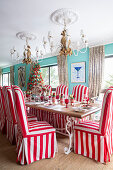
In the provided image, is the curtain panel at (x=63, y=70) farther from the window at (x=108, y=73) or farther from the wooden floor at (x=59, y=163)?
the wooden floor at (x=59, y=163)

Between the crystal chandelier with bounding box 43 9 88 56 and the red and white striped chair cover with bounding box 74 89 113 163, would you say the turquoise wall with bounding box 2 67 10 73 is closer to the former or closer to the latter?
the crystal chandelier with bounding box 43 9 88 56

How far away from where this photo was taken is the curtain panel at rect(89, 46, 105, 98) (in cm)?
430

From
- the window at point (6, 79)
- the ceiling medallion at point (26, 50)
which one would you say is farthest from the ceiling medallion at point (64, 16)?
the window at point (6, 79)

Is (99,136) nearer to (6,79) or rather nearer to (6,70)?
(6,70)

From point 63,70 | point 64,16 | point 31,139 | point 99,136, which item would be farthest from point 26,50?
point 99,136

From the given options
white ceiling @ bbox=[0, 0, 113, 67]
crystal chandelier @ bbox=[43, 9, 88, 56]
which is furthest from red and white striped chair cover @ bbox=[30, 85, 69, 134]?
white ceiling @ bbox=[0, 0, 113, 67]

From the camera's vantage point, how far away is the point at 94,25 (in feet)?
10.1

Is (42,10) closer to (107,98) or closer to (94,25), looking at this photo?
(94,25)

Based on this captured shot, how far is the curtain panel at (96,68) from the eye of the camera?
4.30 metres

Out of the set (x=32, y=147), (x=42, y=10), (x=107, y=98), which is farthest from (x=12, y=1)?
(x=32, y=147)

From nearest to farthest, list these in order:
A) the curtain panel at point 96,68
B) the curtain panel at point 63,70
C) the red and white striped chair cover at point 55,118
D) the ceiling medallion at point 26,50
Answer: the red and white striped chair cover at point 55,118 → the ceiling medallion at point 26,50 → the curtain panel at point 96,68 → the curtain panel at point 63,70

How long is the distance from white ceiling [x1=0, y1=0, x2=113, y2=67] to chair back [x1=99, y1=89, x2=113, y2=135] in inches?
68.5

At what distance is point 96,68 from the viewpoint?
4422 mm

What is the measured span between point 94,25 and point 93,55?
153 centimetres
